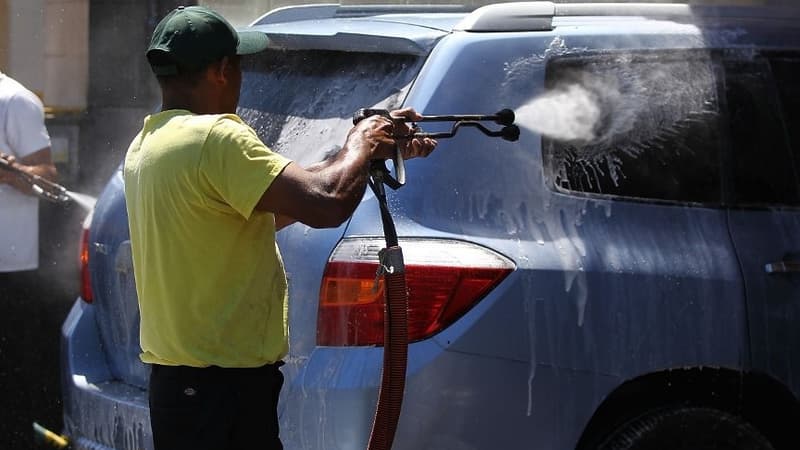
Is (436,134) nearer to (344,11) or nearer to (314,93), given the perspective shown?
Result: (314,93)

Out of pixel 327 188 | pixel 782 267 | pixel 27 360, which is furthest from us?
pixel 27 360

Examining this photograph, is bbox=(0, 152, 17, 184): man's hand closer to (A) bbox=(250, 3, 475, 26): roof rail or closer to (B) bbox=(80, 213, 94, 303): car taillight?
(B) bbox=(80, 213, 94, 303): car taillight

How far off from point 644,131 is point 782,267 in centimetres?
52

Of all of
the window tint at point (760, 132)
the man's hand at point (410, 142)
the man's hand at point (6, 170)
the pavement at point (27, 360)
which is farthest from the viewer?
the pavement at point (27, 360)

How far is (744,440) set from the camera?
3.72 m

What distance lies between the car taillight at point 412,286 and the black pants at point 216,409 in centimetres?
A: 27

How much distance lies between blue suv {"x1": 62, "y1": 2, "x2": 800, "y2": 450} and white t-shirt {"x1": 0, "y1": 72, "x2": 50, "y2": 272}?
85.5 inches

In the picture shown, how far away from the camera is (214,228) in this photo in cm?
311

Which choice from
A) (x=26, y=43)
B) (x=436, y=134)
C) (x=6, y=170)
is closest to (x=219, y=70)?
(x=436, y=134)

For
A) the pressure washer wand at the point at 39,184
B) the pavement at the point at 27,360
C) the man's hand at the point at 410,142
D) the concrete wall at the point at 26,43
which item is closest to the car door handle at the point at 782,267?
the man's hand at the point at 410,142

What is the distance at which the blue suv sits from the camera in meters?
3.41

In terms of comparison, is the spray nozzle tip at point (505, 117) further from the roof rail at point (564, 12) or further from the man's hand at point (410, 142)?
the roof rail at point (564, 12)

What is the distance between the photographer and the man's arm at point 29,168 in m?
6.01

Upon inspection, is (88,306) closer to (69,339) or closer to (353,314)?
(69,339)
